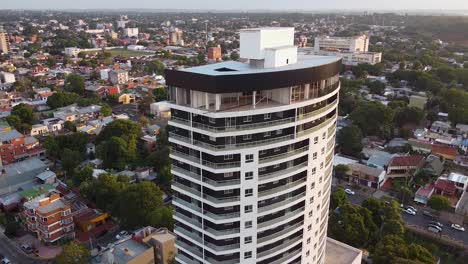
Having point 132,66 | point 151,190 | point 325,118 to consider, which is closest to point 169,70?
point 325,118

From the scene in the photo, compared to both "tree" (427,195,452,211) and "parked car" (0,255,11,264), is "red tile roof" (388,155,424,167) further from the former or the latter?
"parked car" (0,255,11,264)

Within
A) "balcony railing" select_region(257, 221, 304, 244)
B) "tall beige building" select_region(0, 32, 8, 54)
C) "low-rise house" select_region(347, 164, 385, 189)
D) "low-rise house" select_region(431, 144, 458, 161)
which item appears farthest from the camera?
"tall beige building" select_region(0, 32, 8, 54)

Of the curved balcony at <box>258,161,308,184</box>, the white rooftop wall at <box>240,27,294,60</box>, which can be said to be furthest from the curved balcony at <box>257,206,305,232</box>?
the white rooftop wall at <box>240,27,294,60</box>

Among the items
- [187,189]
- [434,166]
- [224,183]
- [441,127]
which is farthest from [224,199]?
[441,127]

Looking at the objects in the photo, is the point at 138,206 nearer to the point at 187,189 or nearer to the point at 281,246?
the point at 187,189

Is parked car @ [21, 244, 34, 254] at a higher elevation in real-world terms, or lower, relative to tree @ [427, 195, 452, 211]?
lower

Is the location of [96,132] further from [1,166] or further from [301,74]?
[301,74]
